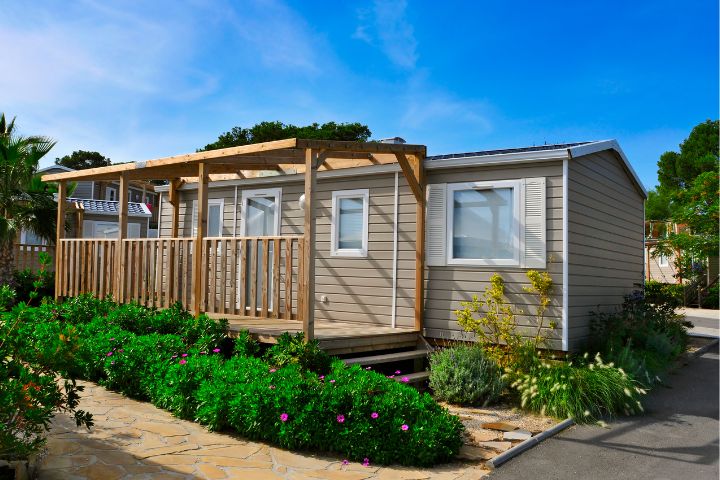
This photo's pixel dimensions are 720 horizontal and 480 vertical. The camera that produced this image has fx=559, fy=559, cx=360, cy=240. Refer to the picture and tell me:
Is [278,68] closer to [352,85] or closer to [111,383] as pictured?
[352,85]

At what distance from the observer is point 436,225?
7773mm

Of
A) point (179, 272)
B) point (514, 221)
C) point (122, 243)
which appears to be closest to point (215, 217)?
point (122, 243)

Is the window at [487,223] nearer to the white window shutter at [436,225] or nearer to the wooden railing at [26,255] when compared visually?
the white window shutter at [436,225]

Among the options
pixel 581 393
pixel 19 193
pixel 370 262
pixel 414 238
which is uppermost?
pixel 19 193

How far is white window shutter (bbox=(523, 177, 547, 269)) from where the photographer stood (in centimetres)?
698

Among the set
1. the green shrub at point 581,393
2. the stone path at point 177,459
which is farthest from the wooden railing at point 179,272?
the green shrub at point 581,393

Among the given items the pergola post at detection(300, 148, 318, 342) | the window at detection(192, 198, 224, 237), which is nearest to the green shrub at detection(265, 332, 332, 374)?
the pergola post at detection(300, 148, 318, 342)

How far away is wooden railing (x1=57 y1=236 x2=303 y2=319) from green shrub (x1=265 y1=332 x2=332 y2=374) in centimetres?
57

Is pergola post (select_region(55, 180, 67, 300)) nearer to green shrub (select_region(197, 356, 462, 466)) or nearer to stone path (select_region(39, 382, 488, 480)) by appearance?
stone path (select_region(39, 382, 488, 480))

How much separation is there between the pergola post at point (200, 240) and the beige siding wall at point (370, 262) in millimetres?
1976

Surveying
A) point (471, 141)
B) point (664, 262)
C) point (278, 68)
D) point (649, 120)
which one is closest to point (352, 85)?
point (278, 68)

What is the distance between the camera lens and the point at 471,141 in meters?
18.2

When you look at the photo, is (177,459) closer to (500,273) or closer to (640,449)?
(640,449)

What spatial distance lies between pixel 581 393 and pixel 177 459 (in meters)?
4.02
